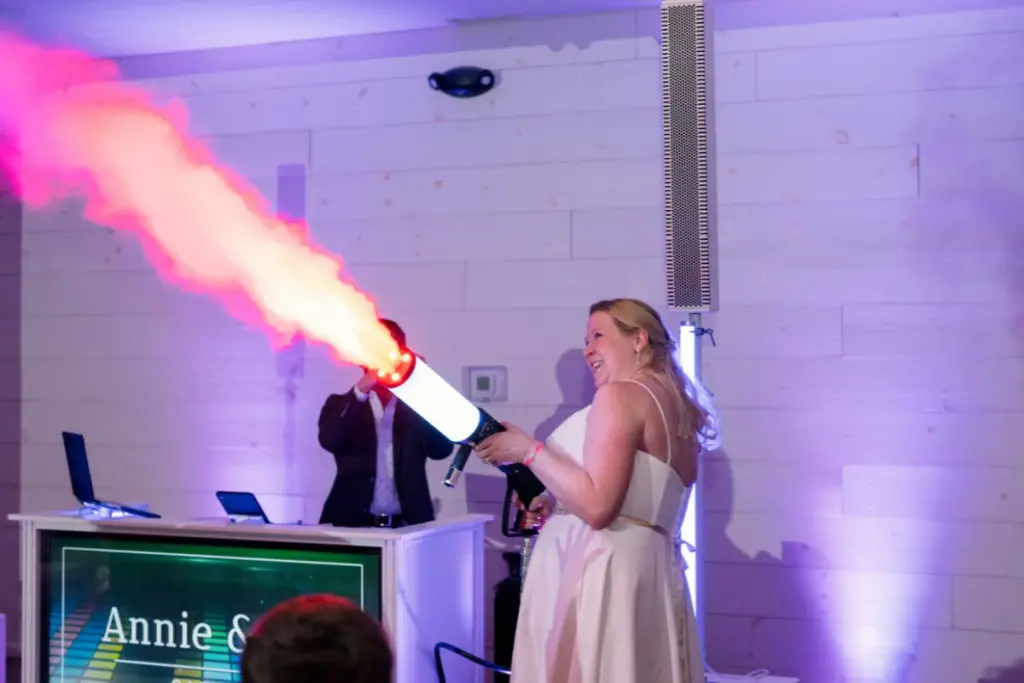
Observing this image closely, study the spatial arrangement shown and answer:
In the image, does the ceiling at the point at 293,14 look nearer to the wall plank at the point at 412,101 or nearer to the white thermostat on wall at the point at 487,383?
the wall plank at the point at 412,101

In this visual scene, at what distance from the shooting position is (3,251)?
5.59m

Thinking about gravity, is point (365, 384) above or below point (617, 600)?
above

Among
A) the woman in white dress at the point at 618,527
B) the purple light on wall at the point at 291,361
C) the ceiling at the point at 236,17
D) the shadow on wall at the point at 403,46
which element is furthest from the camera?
the purple light on wall at the point at 291,361

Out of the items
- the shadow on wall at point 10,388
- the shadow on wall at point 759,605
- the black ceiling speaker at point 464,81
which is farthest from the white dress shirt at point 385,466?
the shadow on wall at point 10,388

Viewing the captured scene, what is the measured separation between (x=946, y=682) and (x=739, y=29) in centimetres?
252

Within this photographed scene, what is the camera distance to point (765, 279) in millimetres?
4480

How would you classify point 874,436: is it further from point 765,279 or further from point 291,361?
point 291,361

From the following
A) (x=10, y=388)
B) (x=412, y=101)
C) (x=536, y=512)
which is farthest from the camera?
(x=10, y=388)

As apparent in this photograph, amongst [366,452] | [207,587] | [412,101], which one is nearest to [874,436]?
[366,452]

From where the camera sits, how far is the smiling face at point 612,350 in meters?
2.92

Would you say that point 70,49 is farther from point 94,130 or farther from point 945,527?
point 945,527

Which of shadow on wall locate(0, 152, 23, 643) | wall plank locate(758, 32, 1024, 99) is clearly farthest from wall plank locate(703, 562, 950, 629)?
shadow on wall locate(0, 152, 23, 643)

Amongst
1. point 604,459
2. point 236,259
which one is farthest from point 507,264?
point 604,459

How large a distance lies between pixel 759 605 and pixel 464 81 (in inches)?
92.4
